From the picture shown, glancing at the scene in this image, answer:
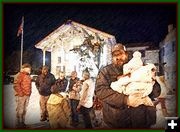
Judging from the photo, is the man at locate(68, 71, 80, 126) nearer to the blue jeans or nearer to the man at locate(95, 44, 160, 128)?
the blue jeans

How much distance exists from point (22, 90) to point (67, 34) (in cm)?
81

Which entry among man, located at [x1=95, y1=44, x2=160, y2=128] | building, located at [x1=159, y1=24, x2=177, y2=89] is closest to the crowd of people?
man, located at [x1=95, y1=44, x2=160, y2=128]

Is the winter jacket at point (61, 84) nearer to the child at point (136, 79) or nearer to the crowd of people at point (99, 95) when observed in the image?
the crowd of people at point (99, 95)

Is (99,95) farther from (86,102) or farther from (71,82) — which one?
(71,82)

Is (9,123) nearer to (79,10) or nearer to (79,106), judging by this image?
(79,106)

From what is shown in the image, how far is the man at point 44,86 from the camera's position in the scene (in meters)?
4.61

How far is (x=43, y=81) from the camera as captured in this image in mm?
4617

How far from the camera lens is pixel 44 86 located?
4617mm

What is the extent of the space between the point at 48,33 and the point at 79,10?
0.44 metres

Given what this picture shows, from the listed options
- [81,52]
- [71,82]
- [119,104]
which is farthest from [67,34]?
[119,104]

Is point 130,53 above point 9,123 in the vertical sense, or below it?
above

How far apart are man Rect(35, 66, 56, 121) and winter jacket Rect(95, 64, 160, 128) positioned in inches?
21.0

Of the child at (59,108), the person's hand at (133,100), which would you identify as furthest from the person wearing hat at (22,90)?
the person's hand at (133,100)

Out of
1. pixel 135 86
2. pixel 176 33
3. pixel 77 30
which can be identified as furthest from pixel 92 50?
pixel 176 33
